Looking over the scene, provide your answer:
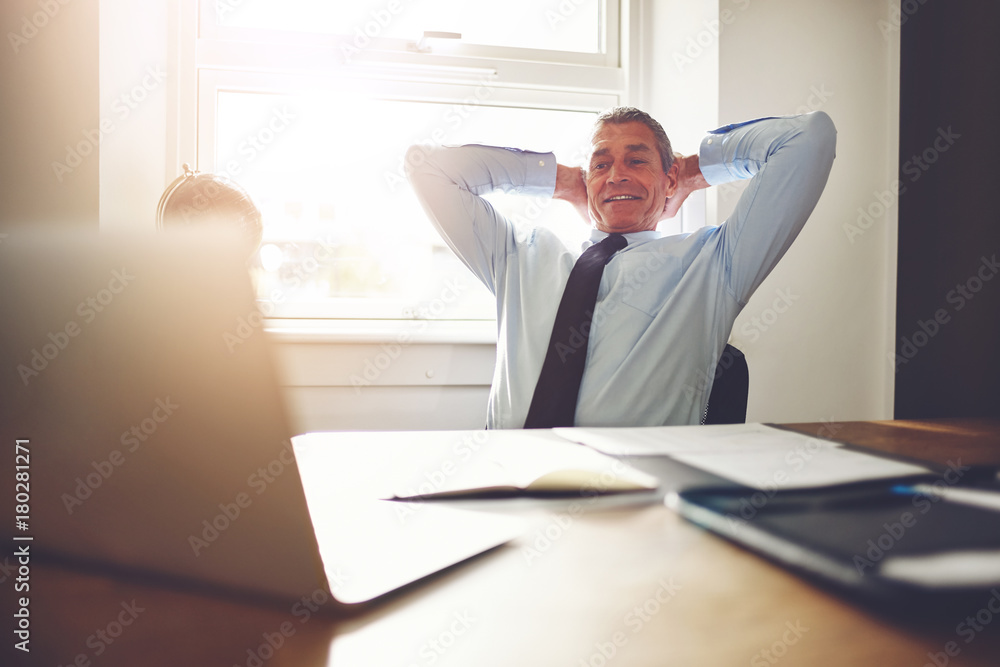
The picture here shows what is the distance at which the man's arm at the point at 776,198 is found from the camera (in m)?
1.50

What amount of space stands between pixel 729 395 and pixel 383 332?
3.38 feet

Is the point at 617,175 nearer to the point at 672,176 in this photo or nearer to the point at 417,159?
the point at 672,176

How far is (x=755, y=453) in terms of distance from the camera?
29.5 inches

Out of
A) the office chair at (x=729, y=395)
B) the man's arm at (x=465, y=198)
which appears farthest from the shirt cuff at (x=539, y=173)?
the office chair at (x=729, y=395)

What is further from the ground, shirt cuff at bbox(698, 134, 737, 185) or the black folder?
shirt cuff at bbox(698, 134, 737, 185)

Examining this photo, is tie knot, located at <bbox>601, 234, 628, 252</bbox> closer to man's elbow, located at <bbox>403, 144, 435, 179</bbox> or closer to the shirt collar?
the shirt collar

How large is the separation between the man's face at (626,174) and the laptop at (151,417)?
4.85 feet

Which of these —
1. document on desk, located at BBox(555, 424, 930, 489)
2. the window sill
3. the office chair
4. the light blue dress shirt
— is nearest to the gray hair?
the light blue dress shirt

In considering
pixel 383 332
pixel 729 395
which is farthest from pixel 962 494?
pixel 383 332

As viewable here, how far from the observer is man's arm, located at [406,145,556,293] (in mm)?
1672

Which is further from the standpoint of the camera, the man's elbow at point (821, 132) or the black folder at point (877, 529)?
the man's elbow at point (821, 132)

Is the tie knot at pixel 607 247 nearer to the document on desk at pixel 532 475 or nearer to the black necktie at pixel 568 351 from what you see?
the black necktie at pixel 568 351

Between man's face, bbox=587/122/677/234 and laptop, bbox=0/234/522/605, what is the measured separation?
148cm

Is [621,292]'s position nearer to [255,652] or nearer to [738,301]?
[738,301]
